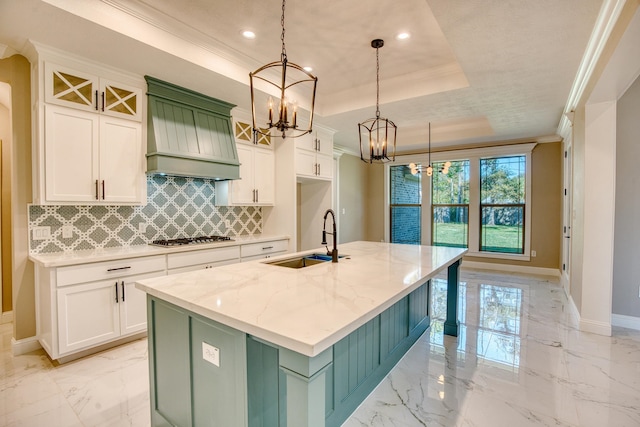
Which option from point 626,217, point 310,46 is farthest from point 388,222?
point 310,46

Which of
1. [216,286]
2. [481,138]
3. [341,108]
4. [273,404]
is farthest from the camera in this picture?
[481,138]

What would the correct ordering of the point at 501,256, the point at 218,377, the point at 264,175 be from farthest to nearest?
the point at 501,256
the point at 264,175
the point at 218,377

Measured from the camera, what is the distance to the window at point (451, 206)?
21.7ft

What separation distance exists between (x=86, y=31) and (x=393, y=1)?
2.26m

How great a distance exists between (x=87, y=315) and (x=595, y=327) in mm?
4860

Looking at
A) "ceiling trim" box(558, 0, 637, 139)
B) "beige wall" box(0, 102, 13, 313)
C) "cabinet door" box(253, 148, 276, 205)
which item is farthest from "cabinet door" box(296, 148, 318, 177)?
"beige wall" box(0, 102, 13, 313)

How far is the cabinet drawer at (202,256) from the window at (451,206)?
15.8ft

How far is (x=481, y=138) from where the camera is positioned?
19.4 ft

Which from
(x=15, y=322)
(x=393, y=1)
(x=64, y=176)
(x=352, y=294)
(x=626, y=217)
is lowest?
(x=15, y=322)

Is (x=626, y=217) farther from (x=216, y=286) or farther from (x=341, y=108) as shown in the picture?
(x=216, y=286)

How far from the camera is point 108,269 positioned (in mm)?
2703

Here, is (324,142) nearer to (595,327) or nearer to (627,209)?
(627,209)

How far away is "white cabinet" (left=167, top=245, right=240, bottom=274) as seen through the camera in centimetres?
314

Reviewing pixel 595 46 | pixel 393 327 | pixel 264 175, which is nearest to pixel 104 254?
pixel 264 175
